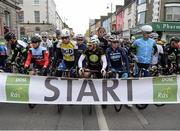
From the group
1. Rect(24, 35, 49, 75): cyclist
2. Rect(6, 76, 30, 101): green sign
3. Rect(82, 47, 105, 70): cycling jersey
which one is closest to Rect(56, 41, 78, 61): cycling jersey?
Rect(24, 35, 49, 75): cyclist

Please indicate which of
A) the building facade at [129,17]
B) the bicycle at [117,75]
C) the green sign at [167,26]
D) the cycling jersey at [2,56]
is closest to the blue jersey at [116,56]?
the bicycle at [117,75]

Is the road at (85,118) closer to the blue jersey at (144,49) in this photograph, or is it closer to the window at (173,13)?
the blue jersey at (144,49)

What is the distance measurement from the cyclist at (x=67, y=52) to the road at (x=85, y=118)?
1.35 meters

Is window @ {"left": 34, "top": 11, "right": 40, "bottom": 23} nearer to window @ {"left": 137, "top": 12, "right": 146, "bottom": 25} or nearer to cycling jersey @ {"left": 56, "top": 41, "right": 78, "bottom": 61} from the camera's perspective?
window @ {"left": 137, "top": 12, "right": 146, "bottom": 25}

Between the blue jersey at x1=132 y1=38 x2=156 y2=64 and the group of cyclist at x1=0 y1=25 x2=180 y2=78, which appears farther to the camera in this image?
the blue jersey at x1=132 y1=38 x2=156 y2=64

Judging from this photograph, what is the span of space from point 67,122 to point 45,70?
1863 mm

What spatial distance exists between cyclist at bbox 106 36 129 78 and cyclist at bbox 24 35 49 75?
5.50ft

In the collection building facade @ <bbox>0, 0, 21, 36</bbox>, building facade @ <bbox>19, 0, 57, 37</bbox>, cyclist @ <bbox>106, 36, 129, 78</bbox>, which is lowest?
cyclist @ <bbox>106, 36, 129, 78</bbox>

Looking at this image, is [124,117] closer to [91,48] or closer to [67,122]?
[67,122]

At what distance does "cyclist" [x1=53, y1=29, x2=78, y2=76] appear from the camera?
317 inches

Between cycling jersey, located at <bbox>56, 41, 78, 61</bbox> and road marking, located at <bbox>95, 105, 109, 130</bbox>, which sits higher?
cycling jersey, located at <bbox>56, 41, 78, 61</bbox>

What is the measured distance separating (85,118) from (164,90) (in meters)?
1.94

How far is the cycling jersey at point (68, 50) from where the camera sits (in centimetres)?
820

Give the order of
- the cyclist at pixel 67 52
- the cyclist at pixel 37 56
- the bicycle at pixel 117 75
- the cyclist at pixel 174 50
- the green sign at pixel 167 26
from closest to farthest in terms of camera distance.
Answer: the bicycle at pixel 117 75
the cyclist at pixel 37 56
the cyclist at pixel 67 52
the cyclist at pixel 174 50
the green sign at pixel 167 26
